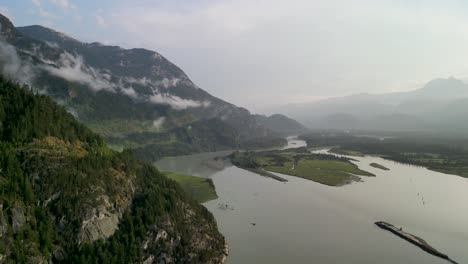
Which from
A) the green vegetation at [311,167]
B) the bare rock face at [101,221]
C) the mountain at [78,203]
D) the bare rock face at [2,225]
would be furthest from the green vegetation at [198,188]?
the bare rock face at [2,225]

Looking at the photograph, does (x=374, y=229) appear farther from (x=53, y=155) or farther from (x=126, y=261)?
(x=53, y=155)

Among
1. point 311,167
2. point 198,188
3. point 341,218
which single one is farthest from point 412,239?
point 311,167

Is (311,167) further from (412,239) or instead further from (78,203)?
(78,203)

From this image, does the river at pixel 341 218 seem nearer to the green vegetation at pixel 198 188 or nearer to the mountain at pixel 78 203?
the green vegetation at pixel 198 188

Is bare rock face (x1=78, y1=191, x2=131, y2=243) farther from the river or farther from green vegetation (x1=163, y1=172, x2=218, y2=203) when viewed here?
green vegetation (x1=163, y1=172, x2=218, y2=203)

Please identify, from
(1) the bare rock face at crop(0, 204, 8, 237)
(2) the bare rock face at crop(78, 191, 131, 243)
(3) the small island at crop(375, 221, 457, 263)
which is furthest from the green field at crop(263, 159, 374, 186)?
(1) the bare rock face at crop(0, 204, 8, 237)
